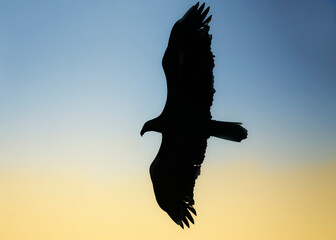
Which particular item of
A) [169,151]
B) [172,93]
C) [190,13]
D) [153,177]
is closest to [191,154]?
[169,151]

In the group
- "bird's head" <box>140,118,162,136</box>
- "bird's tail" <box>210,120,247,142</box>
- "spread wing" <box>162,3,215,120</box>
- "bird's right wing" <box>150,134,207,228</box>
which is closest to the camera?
"spread wing" <box>162,3,215,120</box>

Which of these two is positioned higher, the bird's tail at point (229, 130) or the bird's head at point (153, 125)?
the bird's head at point (153, 125)

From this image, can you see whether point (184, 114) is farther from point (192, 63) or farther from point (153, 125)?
point (192, 63)

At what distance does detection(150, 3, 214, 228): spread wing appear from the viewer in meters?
4.93


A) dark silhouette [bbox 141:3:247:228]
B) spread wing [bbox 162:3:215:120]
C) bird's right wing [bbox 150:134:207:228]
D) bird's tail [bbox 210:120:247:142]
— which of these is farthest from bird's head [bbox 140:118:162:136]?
bird's tail [bbox 210:120:247:142]

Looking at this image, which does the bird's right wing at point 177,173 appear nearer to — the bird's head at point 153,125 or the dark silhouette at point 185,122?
the dark silhouette at point 185,122

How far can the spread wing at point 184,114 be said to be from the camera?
4.93 m

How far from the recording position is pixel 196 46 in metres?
4.93

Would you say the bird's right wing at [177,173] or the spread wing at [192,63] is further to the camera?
the bird's right wing at [177,173]

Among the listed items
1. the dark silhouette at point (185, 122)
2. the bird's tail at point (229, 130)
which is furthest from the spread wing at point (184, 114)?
the bird's tail at point (229, 130)

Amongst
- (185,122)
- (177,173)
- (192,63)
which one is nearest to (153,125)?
(185,122)

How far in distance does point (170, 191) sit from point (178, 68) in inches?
81.5

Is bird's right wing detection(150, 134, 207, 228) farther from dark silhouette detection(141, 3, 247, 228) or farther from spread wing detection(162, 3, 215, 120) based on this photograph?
spread wing detection(162, 3, 215, 120)

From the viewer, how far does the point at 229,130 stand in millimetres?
5176
